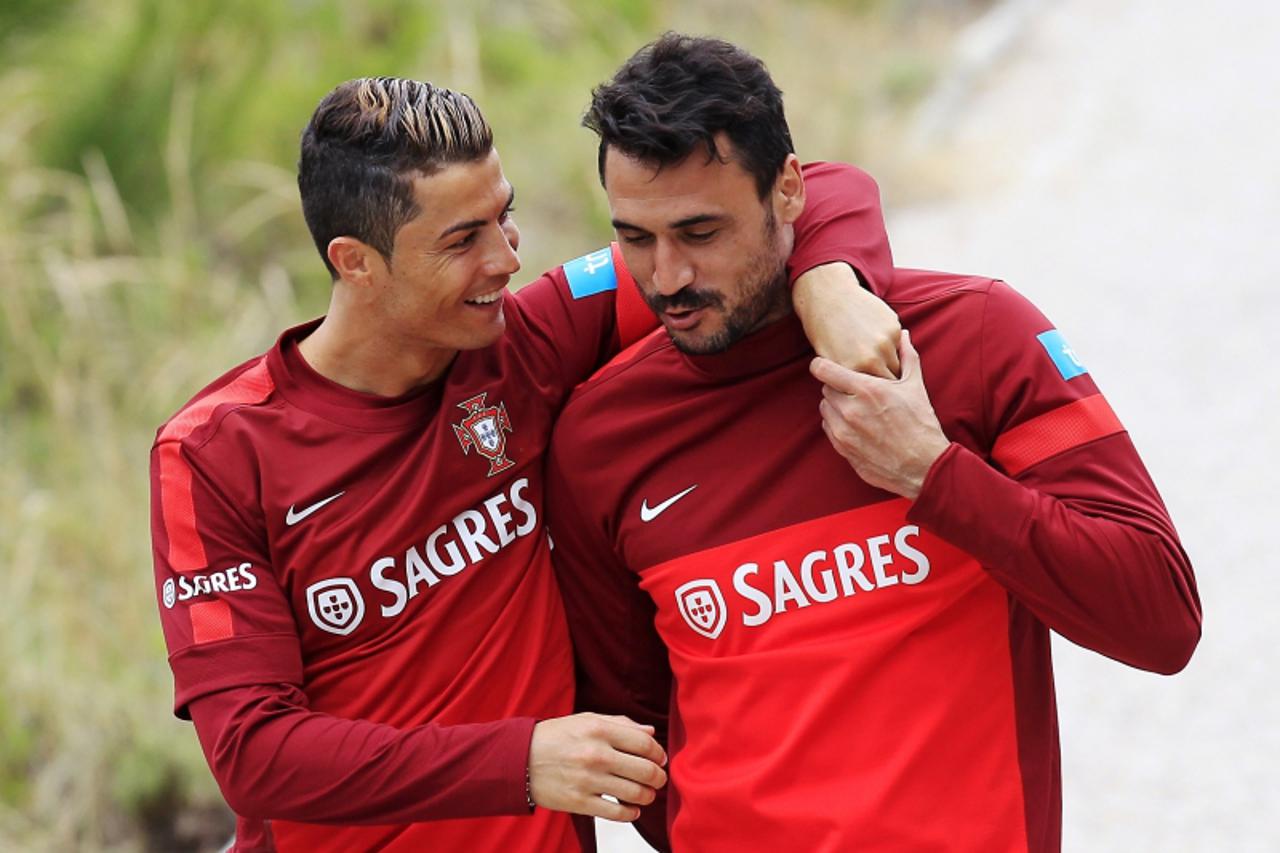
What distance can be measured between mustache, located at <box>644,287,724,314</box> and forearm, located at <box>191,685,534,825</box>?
67cm

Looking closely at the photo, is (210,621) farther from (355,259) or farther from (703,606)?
(703,606)

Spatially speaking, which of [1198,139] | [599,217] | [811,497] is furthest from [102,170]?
[1198,139]

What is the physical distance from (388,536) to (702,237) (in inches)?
27.1

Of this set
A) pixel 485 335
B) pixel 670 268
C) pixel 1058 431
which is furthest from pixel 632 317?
pixel 1058 431

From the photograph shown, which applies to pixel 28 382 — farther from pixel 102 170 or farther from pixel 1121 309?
pixel 1121 309

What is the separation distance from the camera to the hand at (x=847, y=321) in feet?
7.83

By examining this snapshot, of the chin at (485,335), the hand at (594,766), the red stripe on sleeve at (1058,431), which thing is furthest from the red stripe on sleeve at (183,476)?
the red stripe on sleeve at (1058,431)

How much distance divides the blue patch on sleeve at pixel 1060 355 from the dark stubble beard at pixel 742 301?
423 millimetres

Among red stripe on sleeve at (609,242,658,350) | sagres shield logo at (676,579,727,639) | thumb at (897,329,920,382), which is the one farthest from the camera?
red stripe on sleeve at (609,242,658,350)

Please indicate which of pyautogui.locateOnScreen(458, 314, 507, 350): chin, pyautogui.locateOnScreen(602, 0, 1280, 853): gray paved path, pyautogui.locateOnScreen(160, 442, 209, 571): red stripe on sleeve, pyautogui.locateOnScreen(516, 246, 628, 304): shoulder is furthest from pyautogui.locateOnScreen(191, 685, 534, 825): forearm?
pyautogui.locateOnScreen(602, 0, 1280, 853): gray paved path

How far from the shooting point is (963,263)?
7.95m

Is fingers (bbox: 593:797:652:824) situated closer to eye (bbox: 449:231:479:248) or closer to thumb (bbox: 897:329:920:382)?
thumb (bbox: 897:329:920:382)

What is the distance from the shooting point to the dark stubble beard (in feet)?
8.32

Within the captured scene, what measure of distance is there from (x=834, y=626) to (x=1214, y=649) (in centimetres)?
311
